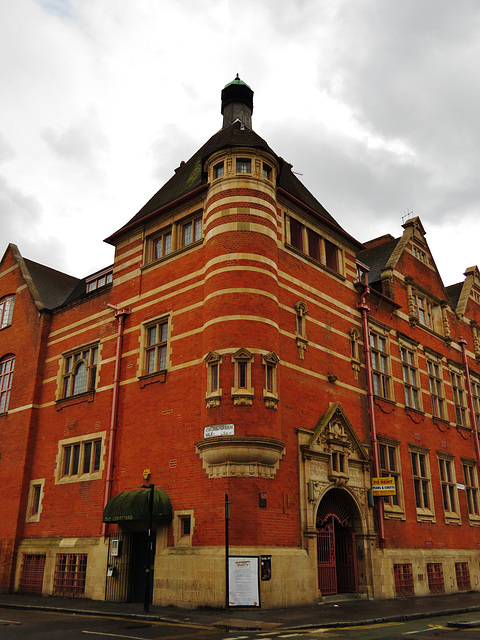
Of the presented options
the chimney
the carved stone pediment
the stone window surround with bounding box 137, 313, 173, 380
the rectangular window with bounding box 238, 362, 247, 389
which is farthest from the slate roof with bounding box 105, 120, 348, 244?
the carved stone pediment

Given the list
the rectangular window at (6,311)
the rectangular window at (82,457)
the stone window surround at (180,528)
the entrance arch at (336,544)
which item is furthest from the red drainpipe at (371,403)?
the rectangular window at (6,311)

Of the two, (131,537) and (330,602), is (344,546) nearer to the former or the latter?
(330,602)

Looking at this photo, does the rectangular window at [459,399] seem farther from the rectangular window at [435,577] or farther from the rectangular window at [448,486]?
the rectangular window at [435,577]

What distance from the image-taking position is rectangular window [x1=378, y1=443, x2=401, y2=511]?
2564 centimetres

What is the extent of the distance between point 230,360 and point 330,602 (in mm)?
9138

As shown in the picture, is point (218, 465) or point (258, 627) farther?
point (218, 465)

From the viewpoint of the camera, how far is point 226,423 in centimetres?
1936

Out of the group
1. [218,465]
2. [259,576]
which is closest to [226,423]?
[218,465]

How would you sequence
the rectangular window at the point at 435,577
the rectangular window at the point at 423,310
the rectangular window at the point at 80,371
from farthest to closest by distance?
1. the rectangular window at the point at 423,310
2. the rectangular window at the point at 80,371
3. the rectangular window at the point at 435,577

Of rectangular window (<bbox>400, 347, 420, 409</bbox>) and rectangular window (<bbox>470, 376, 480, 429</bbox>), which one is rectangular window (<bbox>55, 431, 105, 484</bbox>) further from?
rectangular window (<bbox>470, 376, 480, 429</bbox>)

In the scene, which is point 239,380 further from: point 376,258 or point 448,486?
point 376,258

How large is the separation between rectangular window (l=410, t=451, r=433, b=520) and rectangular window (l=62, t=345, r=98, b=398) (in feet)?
50.8

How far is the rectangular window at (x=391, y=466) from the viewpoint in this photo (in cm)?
2564

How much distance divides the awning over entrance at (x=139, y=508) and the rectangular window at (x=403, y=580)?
10.4m
